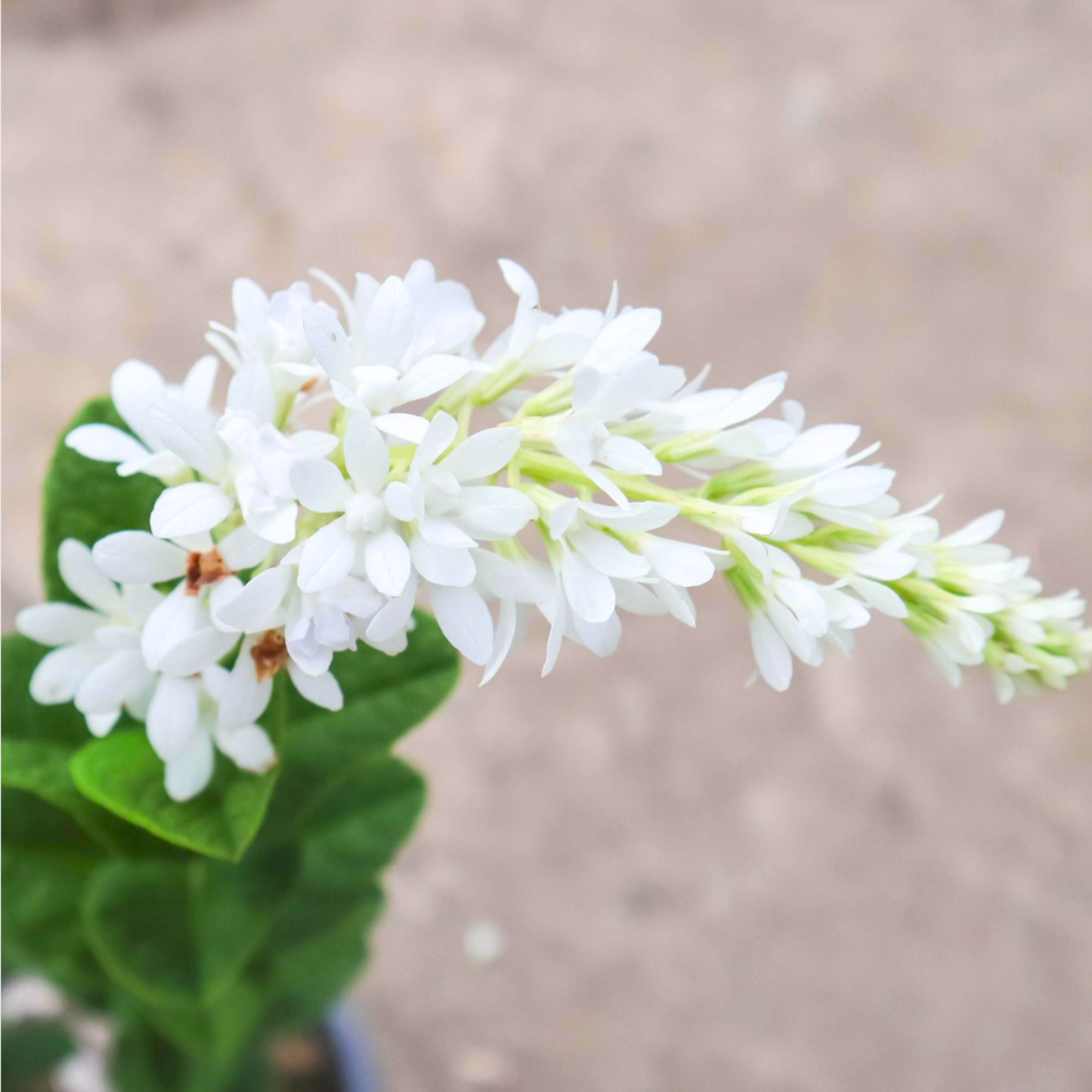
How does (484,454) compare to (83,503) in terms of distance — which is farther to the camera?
(83,503)

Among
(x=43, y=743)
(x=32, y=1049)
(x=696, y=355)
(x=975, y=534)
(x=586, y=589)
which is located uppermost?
(x=696, y=355)

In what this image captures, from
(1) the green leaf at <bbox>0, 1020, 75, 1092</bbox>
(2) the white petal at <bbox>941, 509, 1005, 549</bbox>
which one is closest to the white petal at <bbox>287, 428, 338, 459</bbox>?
(2) the white petal at <bbox>941, 509, 1005, 549</bbox>

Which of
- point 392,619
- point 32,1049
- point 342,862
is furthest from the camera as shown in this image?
point 32,1049

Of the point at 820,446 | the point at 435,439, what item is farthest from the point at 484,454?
the point at 820,446

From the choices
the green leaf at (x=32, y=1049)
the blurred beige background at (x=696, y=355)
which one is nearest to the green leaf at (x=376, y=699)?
the green leaf at (x=32, y=1049)

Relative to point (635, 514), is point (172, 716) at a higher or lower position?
lower

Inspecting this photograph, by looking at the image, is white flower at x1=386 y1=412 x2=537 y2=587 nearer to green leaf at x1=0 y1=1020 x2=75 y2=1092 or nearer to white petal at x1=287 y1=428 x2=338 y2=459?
white petal at x1=287 y1=428 x2=338 y2=459

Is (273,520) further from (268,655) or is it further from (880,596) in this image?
(880,596)
